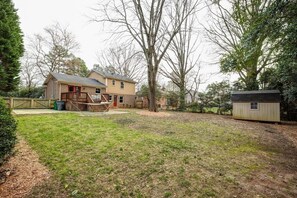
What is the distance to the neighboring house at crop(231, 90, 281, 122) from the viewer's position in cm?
1155

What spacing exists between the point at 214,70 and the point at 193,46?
5.11 m

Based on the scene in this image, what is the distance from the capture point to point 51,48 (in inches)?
986

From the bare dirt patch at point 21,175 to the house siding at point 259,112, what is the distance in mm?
13942

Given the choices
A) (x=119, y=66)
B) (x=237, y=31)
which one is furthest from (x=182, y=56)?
(x=119, y=66)

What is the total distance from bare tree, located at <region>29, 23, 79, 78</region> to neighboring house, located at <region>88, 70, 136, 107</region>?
6.68 m

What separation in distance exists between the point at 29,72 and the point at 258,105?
109 ft

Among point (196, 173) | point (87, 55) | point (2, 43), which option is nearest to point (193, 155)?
point (196, 173)

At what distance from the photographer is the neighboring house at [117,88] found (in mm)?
22359

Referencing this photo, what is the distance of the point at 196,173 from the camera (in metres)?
3.23

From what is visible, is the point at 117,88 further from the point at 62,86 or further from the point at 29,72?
the point at 29,72

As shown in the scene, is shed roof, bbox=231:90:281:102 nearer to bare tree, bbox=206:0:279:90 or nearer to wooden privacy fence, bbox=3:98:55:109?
bare tree, bbox=206:0:279:90

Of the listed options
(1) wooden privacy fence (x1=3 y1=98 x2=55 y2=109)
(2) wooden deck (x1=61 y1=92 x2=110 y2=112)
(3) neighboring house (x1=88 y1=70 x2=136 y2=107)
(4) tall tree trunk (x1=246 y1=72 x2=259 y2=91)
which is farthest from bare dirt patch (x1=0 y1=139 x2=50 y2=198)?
(3) neighboring house (x1=88 y1=70 x2=136 y2=107)

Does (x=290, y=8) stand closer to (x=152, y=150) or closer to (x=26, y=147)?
(x=152, y=150)

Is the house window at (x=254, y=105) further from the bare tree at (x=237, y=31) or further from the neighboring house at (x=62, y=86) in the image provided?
the neighboring house at (x=62, y=86)
